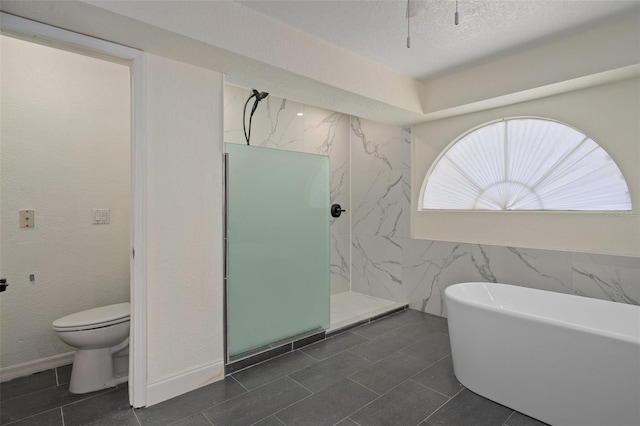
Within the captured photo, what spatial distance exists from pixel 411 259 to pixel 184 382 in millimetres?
2663

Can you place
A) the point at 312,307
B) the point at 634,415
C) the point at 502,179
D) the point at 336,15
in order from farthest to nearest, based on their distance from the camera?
the point at 502,179 < the point at 312,307 < the point at 336,15 < the point at 634,415

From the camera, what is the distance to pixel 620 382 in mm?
1566

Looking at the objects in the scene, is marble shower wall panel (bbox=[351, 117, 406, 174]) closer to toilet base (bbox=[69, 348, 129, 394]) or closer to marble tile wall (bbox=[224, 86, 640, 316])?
marble tile wall (bbox=[224, 86, 640, 316])

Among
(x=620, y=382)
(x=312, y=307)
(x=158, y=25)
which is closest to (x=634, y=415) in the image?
(x=620, y=382)

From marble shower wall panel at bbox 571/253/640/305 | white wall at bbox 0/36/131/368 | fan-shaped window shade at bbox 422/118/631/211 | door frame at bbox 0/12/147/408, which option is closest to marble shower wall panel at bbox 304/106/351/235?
fan-shaped window shade at bbox 422/118/631/211

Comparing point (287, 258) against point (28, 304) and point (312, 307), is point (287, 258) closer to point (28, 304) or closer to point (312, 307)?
point (312, 307)

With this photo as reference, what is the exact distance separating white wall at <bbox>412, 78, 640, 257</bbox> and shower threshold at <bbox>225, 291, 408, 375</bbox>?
1114 millimetres

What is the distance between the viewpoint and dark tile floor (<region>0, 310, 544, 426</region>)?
184 centimetres

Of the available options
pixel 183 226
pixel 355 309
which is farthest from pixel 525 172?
pixel 183 226

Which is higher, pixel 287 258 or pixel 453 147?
pixel 453 147

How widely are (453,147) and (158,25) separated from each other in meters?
2.99

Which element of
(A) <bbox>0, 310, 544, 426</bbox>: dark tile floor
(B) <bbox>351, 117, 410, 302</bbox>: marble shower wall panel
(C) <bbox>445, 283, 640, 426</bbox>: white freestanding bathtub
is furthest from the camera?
(B) <bbox>351, 117, 410, 302</bbox>: marble shower wall panel

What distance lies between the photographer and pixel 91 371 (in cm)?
214

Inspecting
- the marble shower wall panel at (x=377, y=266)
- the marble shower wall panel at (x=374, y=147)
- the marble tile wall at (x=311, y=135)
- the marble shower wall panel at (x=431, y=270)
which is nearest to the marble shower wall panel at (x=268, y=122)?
the marble tile wall at (x=311, y=135)
